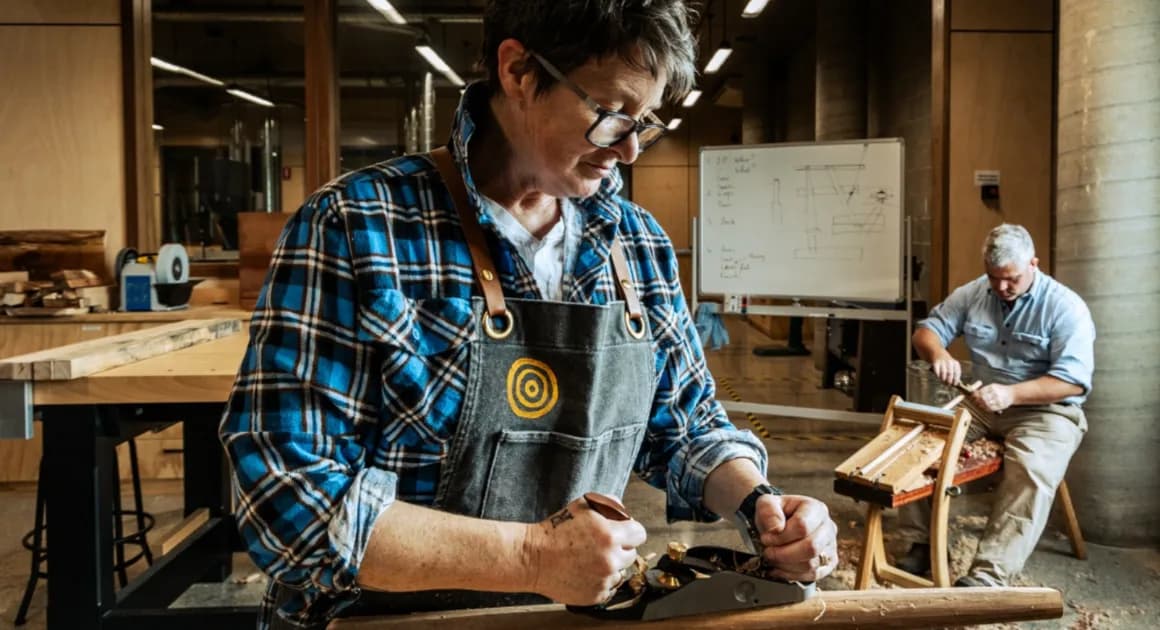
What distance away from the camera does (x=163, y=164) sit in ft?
46.2

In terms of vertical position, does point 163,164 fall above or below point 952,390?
above

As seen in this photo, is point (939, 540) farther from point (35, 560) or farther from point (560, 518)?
point (35, 560)

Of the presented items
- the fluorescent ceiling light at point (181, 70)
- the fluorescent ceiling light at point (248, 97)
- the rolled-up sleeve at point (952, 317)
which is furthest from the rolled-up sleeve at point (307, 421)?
the fluorescent ceiling light at point (248, 97)

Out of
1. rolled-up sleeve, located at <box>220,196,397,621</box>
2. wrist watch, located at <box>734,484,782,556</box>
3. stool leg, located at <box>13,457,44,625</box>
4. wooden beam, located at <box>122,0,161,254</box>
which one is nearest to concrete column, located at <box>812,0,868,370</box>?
wooden beam, located at <box>122,0,161,254</box>

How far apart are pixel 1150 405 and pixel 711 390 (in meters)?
3.28

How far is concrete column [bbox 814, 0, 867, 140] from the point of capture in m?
8.48

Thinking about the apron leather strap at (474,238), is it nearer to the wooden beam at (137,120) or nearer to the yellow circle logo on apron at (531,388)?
the yellow circle logo on apron at (531,388)

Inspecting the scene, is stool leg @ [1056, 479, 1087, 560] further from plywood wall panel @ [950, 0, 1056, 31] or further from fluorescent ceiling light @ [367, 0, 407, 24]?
fluorescent ceiling light @ [367, 0, 407, 24]

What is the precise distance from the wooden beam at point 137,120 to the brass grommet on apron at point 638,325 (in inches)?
172

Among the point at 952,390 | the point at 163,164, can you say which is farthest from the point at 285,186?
the point at 952,390

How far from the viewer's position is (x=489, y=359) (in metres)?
1.04

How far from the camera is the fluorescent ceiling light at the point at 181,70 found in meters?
10.2

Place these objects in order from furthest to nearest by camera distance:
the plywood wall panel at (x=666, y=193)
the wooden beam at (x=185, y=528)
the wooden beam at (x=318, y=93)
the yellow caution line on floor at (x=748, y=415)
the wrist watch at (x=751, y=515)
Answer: the plywood wall panel at (x=666, y=193)
the yellow caution line on floor at (x=748, y=415)
the wooden beam at (x=318, y=93)
the wooden beam at (x=185, y=528)
the wrist watch at (x=751, y=515)

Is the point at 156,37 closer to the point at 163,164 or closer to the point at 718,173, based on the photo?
the point at 163,164
